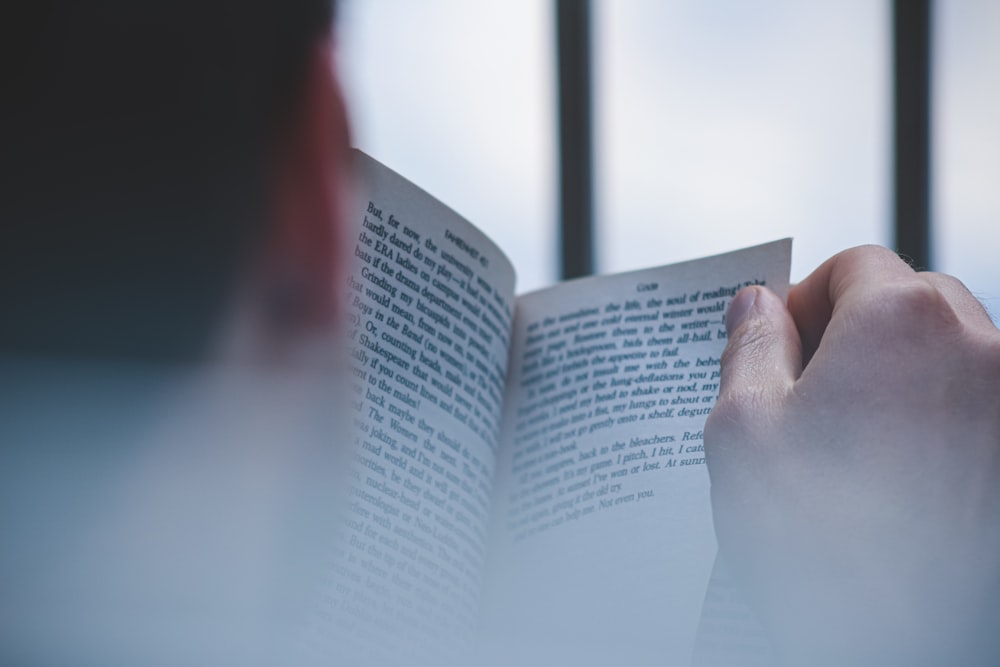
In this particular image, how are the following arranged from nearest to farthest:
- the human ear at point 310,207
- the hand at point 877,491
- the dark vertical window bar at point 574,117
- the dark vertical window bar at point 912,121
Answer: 1. the hand at point 877,491
2. the human ear at point 310,207
3. the dark vertical window bar at point 912,121
4. the dark vertical window bar at point 574,117

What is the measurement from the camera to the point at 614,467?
0.51m

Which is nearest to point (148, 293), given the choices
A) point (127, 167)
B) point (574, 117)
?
point (127, 167)

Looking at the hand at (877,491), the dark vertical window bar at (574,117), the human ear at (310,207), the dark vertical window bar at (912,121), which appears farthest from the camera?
the dark vertical window bar at (574,117)

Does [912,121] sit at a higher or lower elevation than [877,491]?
higher

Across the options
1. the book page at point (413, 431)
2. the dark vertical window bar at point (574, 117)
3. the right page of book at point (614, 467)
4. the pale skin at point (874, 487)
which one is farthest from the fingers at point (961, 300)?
the dark vertical window bar at point (574, 117)

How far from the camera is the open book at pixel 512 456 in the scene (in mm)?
473

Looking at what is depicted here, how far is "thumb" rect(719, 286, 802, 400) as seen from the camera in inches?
15.0

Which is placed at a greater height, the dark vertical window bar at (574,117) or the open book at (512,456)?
the dark vertical window bar at (574,117)

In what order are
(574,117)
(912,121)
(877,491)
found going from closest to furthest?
1. (877,491)
2. (912,121)
3. (574,117)

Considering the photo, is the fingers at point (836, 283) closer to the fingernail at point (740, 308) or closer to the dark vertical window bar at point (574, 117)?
the fingernail at point (740, 308)

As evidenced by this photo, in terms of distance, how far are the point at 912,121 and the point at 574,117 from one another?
878 mm

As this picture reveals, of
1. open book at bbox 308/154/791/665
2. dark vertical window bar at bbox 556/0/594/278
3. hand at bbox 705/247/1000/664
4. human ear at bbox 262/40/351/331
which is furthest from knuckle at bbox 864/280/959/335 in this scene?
dark vertical window bar at bbox 556/0/594/278

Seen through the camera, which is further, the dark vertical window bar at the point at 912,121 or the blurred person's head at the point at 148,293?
the dark vertical window bar at the point at 912,121

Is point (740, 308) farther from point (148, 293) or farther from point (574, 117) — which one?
point (574, 117)
